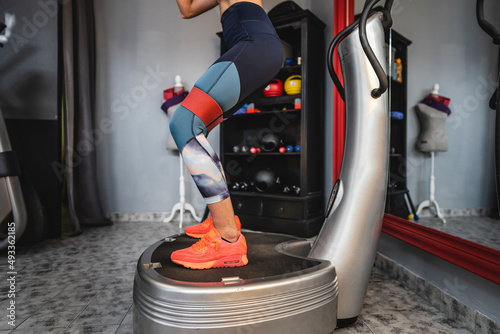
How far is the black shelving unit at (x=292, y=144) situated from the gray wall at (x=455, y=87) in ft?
3.55

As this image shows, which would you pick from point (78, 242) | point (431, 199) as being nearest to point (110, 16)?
point (78, 242)

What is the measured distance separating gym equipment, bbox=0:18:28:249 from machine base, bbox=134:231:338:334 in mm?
1289

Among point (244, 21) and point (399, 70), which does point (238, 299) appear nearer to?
point (244, 21)

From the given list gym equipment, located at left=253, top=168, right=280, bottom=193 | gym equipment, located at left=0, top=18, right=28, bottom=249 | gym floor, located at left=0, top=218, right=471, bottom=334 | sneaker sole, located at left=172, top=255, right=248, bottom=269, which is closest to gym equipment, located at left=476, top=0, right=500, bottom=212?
gym floor, located at left=0, top=218, right=471, bottom=334

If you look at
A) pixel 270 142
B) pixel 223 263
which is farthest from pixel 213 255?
pixel 270 142

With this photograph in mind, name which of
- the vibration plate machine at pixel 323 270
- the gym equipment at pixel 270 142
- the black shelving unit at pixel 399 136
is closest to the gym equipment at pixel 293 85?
the gym equipment at pixel 270 142

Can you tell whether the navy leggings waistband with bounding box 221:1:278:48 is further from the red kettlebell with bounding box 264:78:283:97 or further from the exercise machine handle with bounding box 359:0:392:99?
the red kettlebell with bounding box 264:78:283:97

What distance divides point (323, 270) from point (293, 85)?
195cm

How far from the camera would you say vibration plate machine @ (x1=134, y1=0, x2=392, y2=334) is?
35.8 inches

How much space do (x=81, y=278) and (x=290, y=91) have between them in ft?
6.81

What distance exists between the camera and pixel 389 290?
147 cm

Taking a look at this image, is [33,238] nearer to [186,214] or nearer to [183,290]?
[186,214]

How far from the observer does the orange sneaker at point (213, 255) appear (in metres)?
1.12

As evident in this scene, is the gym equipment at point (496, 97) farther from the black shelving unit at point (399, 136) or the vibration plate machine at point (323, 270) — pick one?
the black shelving unit at point (399, 136)
